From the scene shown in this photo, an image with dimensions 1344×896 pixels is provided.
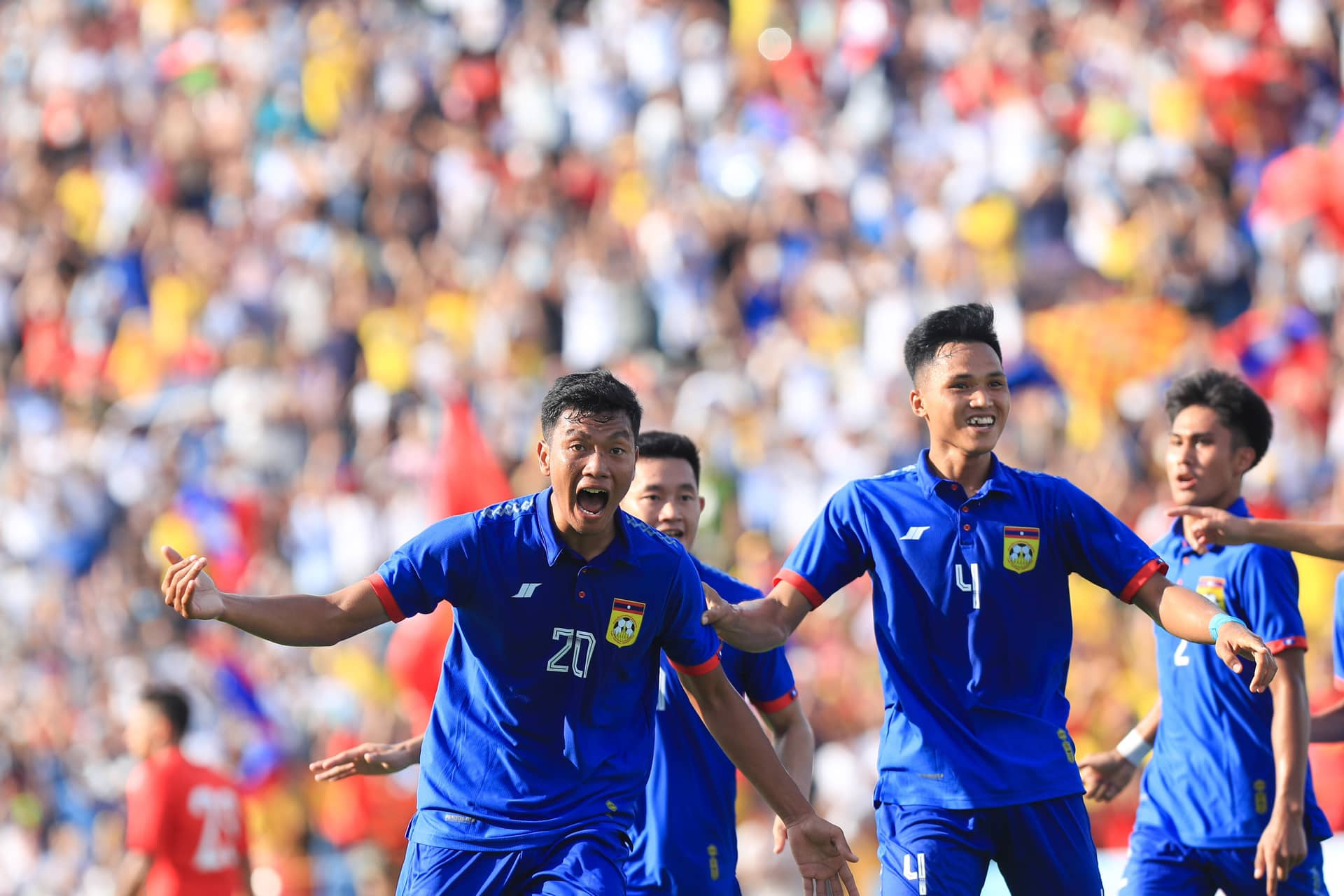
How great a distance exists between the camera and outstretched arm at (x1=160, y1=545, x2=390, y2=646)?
15.1 ft

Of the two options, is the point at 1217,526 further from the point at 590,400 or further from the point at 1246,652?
the point at 590,400

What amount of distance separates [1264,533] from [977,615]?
3.16 ft

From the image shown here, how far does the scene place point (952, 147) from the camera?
14914 millimetres

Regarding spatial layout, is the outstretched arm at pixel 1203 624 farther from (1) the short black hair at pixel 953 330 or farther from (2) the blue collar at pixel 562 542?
(2) the blue collar at pixel 562 542

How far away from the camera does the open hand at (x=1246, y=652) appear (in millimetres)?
4598

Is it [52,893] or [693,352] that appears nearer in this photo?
[52,893]

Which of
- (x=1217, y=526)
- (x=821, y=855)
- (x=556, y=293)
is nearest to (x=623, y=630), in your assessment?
(x=821, y=855)

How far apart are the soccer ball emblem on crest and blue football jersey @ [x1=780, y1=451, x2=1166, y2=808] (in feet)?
1.97

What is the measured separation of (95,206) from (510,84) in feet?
16.6

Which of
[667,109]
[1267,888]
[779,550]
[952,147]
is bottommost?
[1267,888]

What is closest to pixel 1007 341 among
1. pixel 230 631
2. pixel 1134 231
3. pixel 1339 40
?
pixel 1134 231

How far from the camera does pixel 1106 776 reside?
6.55 meters

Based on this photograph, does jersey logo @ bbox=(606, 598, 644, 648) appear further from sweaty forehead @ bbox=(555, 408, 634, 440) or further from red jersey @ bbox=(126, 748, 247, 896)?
red jersey @ bbox=(126, 748, 247, 896)

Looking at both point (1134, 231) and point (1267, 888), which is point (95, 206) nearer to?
point (1134, 231)
